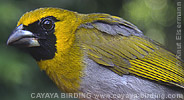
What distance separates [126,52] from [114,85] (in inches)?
17.4

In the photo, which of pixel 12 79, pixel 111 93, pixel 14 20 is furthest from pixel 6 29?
pixel 111 93

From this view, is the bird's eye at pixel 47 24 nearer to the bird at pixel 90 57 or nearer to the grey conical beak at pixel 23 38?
the bird at pixel 90 57

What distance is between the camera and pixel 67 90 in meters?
2.53

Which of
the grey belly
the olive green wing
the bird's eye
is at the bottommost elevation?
the grey belly

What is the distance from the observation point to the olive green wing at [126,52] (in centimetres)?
254

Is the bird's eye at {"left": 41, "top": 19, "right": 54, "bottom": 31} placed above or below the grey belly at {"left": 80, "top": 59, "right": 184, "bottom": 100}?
above

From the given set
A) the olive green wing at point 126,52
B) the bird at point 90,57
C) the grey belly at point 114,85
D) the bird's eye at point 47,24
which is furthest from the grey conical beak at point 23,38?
the grey belly at point 114,85

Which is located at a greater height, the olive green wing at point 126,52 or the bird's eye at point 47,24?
the bird's eye at point 47,24

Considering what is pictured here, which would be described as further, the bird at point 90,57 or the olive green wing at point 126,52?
the olive green wing at point 126,52

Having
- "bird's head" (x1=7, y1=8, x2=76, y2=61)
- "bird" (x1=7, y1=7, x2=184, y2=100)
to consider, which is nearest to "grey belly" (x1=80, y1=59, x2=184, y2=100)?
"bird" (x1=7, y1=7, x2=184, y2=100)

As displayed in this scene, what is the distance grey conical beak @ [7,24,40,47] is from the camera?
236cm

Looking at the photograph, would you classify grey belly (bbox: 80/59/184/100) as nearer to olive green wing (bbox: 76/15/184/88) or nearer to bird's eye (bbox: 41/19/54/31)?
olive green wing (bbox: 76/15/184/88)

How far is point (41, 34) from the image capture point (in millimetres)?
2414

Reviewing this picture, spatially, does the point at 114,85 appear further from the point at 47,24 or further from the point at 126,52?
the point at 47,24
